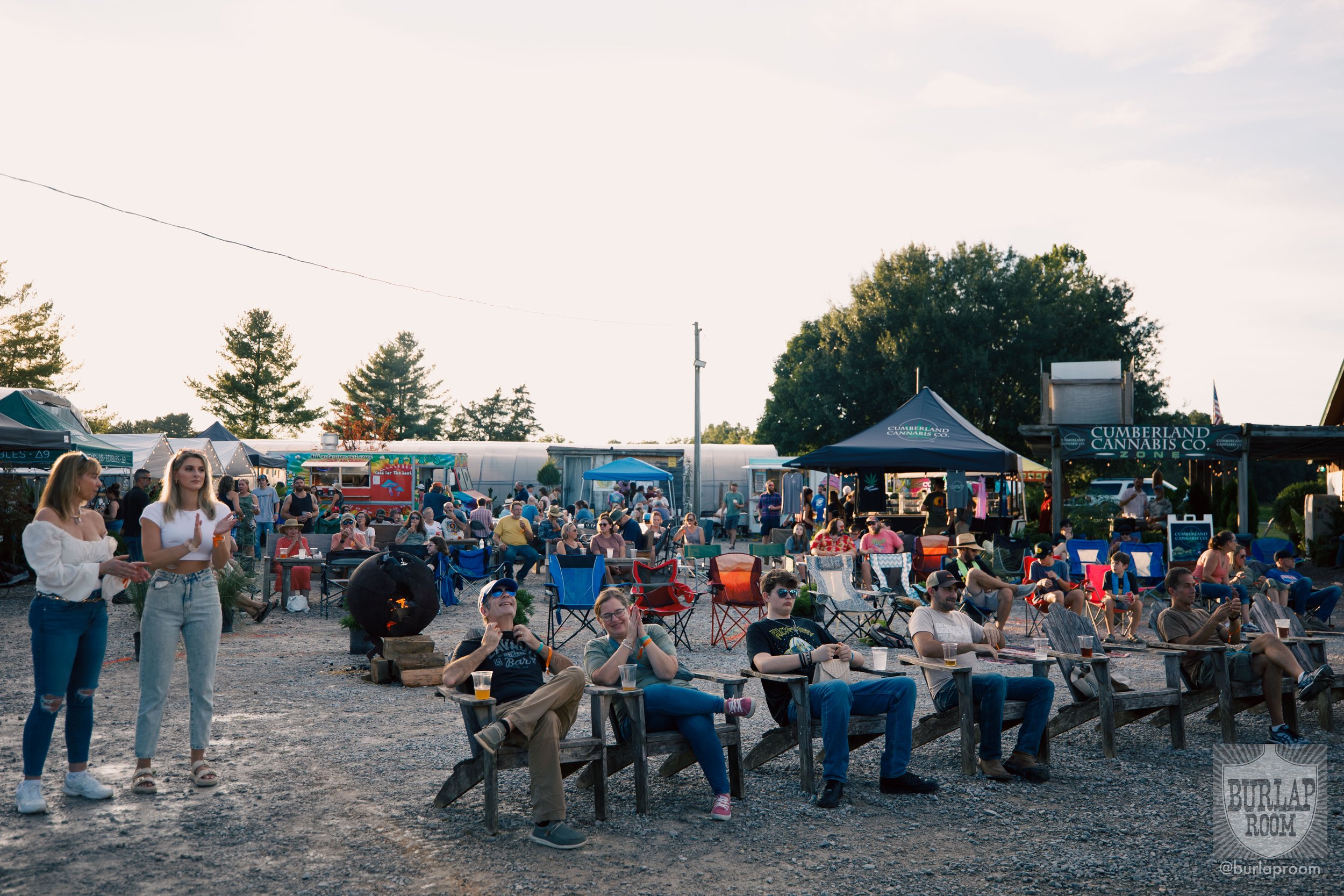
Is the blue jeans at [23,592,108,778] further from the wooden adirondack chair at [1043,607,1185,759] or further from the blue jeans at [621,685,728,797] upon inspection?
the wooden adirondack chair at [1043,607,1185,759]

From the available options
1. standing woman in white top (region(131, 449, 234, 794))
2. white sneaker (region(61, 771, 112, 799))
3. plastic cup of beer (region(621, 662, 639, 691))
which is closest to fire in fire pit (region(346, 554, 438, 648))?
standing woman in white top (region(131, 449, 234, 794))

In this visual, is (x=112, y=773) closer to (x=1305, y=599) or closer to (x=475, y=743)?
(x=475, y=743)

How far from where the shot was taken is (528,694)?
4.42m

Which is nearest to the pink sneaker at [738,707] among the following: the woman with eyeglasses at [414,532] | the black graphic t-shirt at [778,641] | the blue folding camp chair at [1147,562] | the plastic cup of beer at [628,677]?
the black graphic t-shirt at [778,641]

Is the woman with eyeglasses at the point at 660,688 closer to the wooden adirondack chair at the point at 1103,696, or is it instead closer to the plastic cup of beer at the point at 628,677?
the plastic cup of beer at the point at 628,677

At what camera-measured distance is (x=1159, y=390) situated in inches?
1289

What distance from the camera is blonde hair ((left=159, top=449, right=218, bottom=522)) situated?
440 cm

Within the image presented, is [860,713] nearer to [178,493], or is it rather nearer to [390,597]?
[178,493]

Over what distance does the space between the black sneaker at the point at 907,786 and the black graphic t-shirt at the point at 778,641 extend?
1.70 ft

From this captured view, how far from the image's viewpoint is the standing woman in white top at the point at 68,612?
13.3 feet

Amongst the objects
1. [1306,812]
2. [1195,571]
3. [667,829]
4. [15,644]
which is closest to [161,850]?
[667,829]

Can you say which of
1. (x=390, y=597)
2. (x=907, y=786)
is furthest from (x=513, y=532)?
(x=907, y=786)

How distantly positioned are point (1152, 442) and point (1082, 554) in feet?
13.4

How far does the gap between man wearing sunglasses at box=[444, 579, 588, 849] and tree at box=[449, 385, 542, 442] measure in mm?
63000
